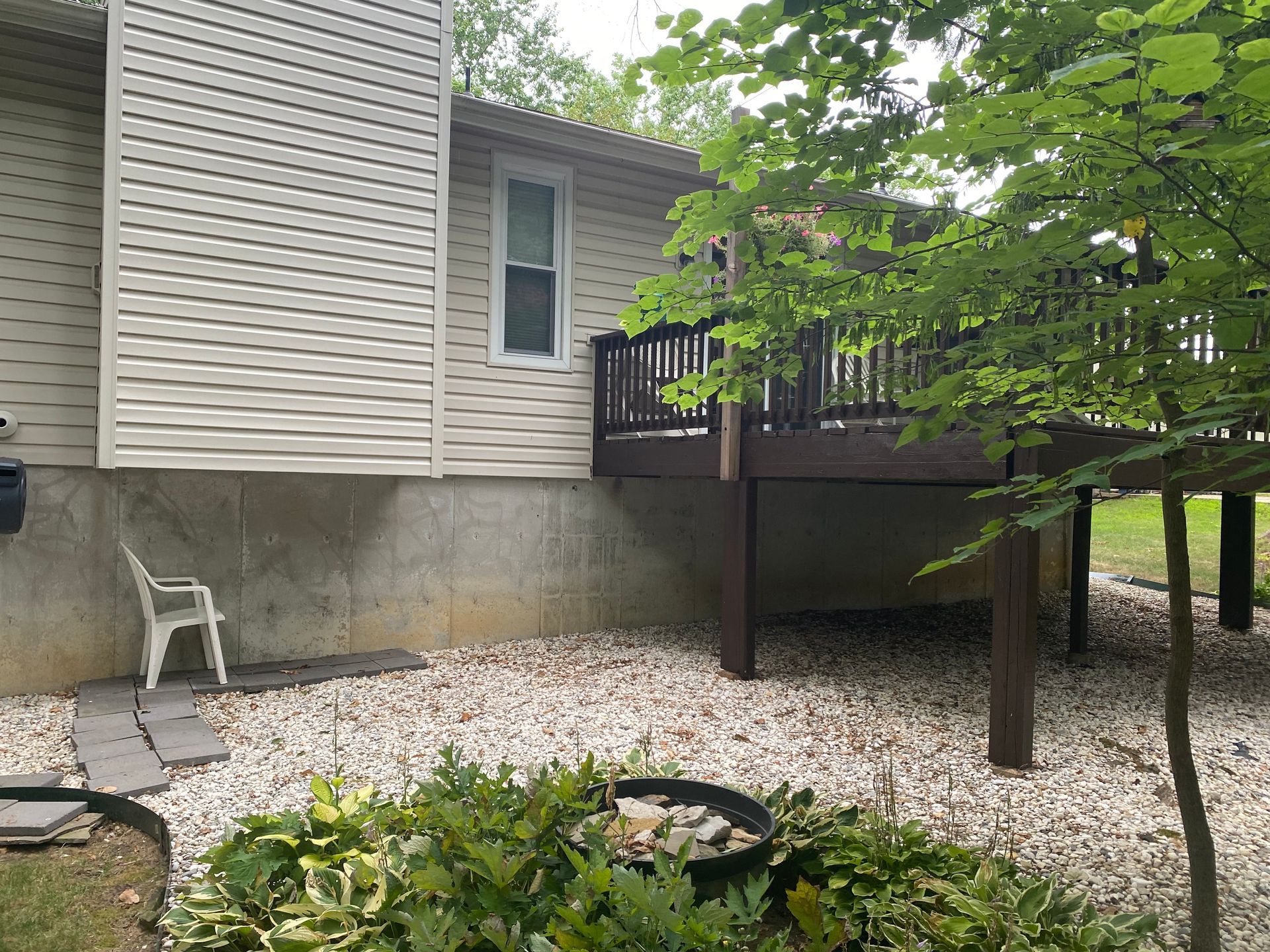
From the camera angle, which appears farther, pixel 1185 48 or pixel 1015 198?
pixel 1015 198

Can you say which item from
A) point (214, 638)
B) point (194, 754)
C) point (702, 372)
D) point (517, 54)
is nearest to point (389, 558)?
point (214, 638)

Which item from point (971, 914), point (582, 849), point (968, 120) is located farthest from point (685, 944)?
point (968, 120)

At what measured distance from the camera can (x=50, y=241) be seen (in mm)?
5285

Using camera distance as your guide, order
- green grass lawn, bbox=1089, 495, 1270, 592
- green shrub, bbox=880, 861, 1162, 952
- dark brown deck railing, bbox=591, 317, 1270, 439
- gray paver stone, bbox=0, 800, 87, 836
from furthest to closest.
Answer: green grass lawn, bbox=1089, 495, 1270, 592 → dark brown deck railing, bbox=591, 317, 1270, 439 → gray paver stone, bbox=0, 800, 87, 836 → green shrub, bbox=880, 861, 1162, 952

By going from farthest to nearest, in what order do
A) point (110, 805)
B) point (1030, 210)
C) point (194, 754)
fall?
point (194, 754) → point (110, 805) → point (1030, 210)

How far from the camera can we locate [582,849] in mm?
2268

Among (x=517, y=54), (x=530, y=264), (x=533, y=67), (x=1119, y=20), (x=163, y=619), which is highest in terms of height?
(x=517, y=54)

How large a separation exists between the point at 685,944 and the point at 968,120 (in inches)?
70.9

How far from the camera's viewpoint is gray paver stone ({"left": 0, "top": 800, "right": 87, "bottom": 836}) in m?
3.15

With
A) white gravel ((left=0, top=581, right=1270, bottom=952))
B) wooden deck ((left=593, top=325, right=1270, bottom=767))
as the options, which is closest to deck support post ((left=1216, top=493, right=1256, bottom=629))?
wooden deck ((left=593, top=325, right=1270, bottom=767))

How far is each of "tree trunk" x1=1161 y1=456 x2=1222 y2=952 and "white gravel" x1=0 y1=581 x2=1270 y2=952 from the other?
269 millimetres

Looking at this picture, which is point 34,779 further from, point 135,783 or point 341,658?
point 341,658

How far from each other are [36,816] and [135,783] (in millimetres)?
416

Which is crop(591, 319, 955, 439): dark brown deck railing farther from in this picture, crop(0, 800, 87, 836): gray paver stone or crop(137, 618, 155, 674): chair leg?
crop(137, 618, 155, 674): chair leg
